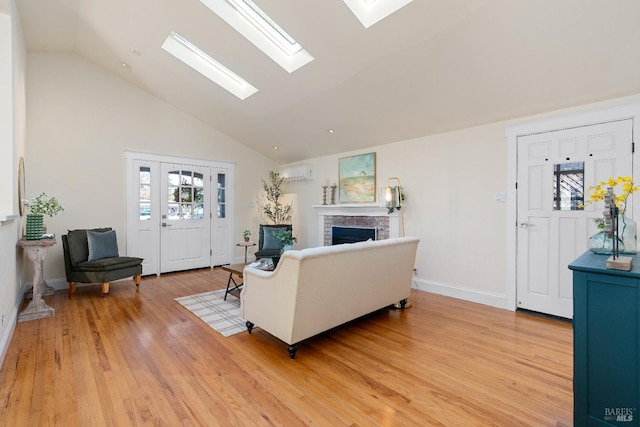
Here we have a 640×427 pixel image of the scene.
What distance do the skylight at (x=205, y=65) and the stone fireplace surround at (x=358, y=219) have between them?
2.48m

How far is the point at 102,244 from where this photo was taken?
436cm

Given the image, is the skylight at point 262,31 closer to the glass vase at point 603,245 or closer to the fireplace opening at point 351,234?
the fireplace opening at point 351,234

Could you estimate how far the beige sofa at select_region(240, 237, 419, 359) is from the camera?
2.33 metres

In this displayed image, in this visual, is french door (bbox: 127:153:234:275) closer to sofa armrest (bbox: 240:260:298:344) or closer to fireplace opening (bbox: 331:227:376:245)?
fireplace opening (bbox: 331:227:376:245)

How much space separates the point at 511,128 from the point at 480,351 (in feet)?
8.35

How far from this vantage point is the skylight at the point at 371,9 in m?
2.63

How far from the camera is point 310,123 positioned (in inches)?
191

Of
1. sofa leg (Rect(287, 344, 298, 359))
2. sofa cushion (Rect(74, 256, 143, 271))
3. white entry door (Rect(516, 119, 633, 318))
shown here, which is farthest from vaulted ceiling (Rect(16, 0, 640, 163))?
sofa leg (Rect(287, 344, 298, 359))

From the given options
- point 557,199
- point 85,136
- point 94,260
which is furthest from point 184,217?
point 557,199

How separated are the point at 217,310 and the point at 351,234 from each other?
268 cm

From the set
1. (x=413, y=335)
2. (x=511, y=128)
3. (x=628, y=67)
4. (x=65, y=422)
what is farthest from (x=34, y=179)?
(x=628, y=67)

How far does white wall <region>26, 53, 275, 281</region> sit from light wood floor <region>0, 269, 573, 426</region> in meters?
2.01

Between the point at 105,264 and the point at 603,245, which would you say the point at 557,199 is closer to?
the point at 603,245

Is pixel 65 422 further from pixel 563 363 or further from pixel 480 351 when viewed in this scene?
pixel 563 363
